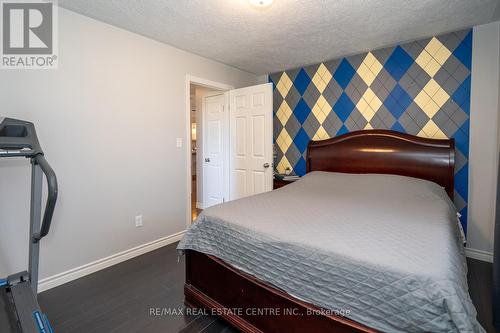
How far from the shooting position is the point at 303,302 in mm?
1302

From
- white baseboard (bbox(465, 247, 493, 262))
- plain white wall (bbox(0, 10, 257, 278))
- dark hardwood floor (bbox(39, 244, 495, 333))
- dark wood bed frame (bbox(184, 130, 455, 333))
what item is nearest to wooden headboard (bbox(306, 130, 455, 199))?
dark wood bed frame (bbox(184, 130, 455, 333))

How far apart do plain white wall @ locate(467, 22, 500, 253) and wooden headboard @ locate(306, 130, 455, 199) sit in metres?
0.26

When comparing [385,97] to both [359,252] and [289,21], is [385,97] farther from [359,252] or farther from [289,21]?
[359,252]

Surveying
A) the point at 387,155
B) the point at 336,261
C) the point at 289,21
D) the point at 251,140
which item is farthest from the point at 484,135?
the point at 251,140

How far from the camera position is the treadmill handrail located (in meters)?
1.21

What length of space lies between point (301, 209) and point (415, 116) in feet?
6.54

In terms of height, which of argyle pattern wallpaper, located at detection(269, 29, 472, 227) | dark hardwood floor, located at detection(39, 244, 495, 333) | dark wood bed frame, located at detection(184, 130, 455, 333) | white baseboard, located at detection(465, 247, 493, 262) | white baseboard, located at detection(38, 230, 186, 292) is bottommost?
dark hardwood floor, located at detection(39, 244, 495, 333)

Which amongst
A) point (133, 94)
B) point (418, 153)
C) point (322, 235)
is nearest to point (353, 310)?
point (322, 235)

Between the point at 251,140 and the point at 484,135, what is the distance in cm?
258

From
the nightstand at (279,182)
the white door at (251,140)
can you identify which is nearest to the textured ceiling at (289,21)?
the white door at (251,140)

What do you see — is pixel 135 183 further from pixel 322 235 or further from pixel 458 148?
pixel 458 148

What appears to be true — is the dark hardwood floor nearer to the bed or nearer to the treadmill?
the bed

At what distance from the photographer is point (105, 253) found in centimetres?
250

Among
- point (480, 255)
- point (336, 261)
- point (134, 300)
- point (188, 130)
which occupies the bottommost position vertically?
point (134, 300)
